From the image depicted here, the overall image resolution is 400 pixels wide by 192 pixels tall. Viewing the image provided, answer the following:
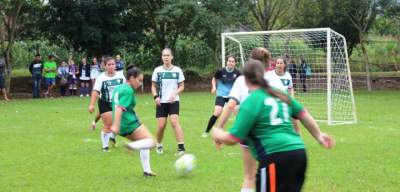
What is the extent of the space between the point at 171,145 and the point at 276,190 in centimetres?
761

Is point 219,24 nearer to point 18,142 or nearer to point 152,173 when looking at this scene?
point 18,142

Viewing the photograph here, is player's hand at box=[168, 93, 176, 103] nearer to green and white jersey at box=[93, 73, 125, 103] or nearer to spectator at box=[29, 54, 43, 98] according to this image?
green and white jersey at box=[93, 73, 125, 103]

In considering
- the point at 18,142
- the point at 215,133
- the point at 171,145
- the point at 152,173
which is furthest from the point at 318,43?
the point at 215,133

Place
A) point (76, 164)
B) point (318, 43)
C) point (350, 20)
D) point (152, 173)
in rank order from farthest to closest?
point (350, 20), point (318, 43), point (76, 164), point (152, 173)

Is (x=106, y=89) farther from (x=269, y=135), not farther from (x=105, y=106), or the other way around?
(x=269, y=135)

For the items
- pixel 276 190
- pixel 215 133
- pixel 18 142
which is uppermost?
pixel 215 133

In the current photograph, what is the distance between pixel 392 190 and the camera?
8.09 metres

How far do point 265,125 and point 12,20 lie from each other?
25.5 m

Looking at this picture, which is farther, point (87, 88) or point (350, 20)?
point (350, 20)

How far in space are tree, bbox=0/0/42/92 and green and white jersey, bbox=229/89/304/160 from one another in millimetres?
23339

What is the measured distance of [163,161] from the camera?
34.3 feet

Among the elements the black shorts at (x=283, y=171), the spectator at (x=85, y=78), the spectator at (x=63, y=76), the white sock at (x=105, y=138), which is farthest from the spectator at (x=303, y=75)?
the black shorts at (x=283, y=171)

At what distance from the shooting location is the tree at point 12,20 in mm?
27908

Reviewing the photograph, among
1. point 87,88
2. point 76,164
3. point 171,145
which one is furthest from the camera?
point 87,88
